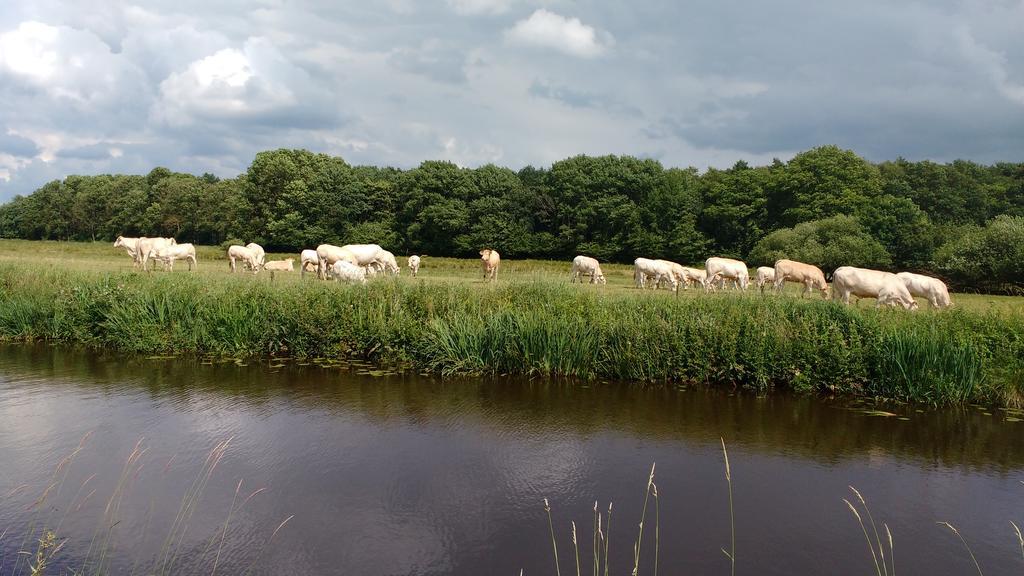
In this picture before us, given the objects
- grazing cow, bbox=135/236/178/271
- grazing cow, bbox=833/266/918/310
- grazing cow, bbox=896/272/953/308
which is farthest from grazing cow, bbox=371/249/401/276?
grazing cow, bbox=896/272/953/308

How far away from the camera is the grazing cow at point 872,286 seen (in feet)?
64.9

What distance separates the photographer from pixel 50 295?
1744 centimetres

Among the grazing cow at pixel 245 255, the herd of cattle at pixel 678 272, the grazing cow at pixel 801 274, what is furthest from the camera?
the grazing cow at pixel 245 255

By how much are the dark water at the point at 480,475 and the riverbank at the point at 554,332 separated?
85cm

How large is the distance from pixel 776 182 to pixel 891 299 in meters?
52.0

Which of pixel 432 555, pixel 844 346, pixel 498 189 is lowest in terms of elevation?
pixel 432 555

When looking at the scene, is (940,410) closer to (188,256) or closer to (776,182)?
(188,256)

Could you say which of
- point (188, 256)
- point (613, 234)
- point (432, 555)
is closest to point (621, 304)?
point (432, 555)

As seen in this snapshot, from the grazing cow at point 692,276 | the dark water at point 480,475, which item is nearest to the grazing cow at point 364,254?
the grazing cow at point 692,276

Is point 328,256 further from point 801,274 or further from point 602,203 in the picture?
point 602,203

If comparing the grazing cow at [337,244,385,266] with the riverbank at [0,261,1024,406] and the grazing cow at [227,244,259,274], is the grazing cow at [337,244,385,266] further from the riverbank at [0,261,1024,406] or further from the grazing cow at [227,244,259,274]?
the riverbank at [0,261,1024,406]

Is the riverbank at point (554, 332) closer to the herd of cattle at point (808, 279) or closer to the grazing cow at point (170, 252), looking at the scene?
the herd of cattle at point (808, 279)

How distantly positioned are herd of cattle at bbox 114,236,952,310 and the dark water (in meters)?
9.98

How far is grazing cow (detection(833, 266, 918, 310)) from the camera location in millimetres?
19781
